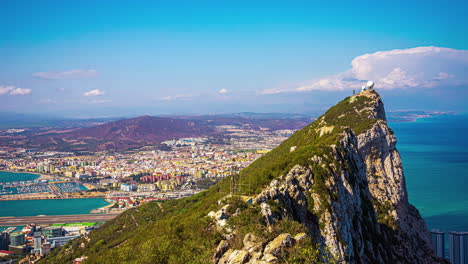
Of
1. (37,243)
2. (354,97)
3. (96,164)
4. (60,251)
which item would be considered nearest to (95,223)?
(37,243)

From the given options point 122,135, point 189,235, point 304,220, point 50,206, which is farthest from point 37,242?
point 122,135

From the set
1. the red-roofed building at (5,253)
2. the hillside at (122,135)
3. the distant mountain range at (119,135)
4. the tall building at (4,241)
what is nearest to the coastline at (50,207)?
the tall building at (4,241)

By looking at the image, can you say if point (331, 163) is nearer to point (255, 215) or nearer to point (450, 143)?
point (255, 215)

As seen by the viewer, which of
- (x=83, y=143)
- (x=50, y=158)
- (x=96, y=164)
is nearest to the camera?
(x=96, y=164)

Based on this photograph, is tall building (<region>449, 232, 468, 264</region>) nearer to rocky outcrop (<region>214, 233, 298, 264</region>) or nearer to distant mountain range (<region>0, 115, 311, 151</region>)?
rocky outcrop (<region>214, 233, 298, 264</region>)

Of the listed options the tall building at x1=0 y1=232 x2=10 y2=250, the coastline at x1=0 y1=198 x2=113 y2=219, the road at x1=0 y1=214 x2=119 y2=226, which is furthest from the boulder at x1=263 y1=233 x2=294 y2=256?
the coastline at x1=0 y1=198 x2=113 y2=219

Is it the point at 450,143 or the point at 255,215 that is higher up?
the point at 255,215

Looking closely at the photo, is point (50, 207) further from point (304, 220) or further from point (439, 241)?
point (439, 241)

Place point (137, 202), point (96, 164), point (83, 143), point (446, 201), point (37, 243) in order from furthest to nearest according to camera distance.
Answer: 1. point (83, 143)
2. point (96, 164)
3. point (137, 202)
4. point (446, 201)
5. point (37, 243)
